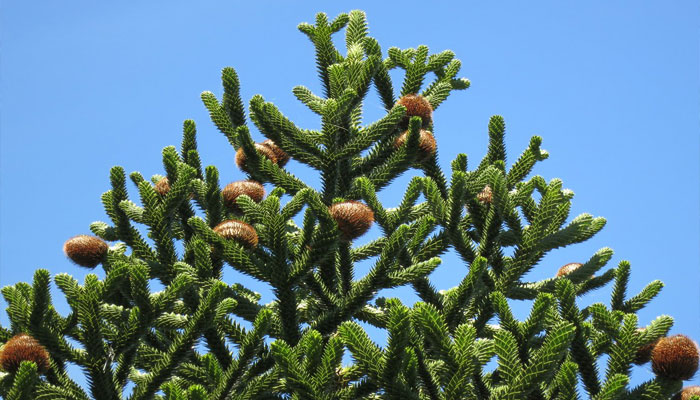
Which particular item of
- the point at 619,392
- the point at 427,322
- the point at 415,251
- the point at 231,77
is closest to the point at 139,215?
the point at 231,77

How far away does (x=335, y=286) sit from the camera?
20.9 ft

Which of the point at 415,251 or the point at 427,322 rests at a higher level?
the point at 415,251

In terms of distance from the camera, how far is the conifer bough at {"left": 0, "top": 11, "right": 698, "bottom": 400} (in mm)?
5133

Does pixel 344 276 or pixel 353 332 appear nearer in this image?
pixel 353 332

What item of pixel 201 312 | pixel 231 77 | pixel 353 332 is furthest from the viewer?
pixel 231 77

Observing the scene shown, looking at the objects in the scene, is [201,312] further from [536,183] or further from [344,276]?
[536,183]

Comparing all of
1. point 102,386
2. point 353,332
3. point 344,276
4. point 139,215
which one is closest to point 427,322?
point 353,332

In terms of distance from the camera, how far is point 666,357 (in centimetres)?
567

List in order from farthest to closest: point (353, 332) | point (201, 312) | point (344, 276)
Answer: point (344, 276) < point (201, 312) < point (353, 332)

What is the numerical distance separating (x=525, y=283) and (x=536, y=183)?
0.94 metres

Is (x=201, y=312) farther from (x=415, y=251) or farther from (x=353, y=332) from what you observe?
(x=415, y=251)

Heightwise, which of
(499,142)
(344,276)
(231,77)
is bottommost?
(344,276)

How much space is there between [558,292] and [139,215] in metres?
3.51

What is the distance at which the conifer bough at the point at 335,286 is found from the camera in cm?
513
